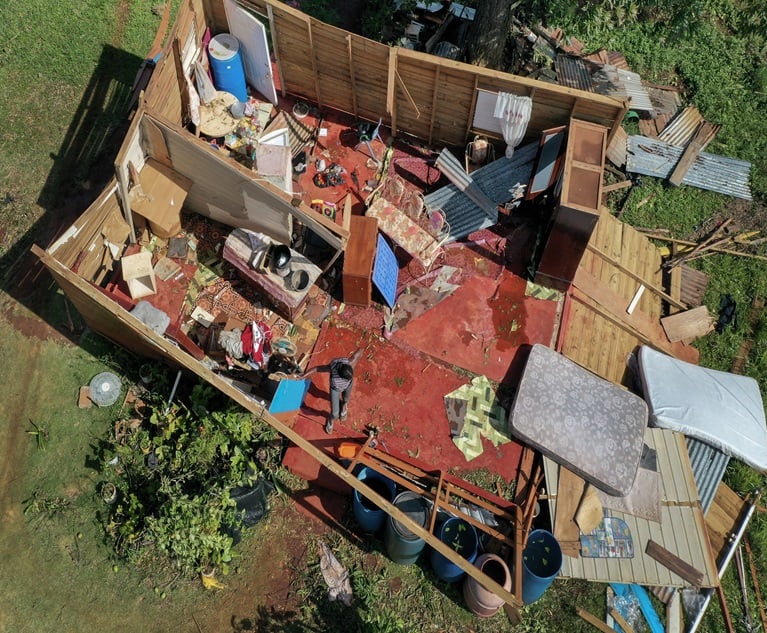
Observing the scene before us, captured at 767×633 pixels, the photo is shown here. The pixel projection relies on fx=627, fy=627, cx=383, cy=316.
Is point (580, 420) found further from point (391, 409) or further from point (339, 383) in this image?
point (339, 383)

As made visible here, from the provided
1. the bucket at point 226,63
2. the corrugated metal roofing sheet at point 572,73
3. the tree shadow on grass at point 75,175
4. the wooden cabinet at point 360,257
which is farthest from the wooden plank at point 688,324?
the tree shadow on grass at point 75,175

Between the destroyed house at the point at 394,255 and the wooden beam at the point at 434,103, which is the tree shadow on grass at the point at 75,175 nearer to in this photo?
the destroyed house at the point at 394,255

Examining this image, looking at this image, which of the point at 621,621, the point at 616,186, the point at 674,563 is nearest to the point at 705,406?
the point at 674,563

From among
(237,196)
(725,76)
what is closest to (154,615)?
(237,196)

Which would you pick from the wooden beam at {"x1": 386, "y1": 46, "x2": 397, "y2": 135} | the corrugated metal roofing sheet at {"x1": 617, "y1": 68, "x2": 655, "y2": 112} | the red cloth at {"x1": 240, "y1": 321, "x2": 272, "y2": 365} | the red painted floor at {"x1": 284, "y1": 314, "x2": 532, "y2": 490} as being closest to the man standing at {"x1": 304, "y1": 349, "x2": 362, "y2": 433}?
the red painted floor at {"x1": 284, "y1": 314, "x2": 532, "y2": 490}

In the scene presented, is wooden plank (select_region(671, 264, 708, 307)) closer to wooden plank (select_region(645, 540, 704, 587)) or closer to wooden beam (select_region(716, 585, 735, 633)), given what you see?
wooden plank (select_region(645, 540, 704, 587))

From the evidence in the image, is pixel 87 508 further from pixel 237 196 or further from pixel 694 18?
pixel 694 18
